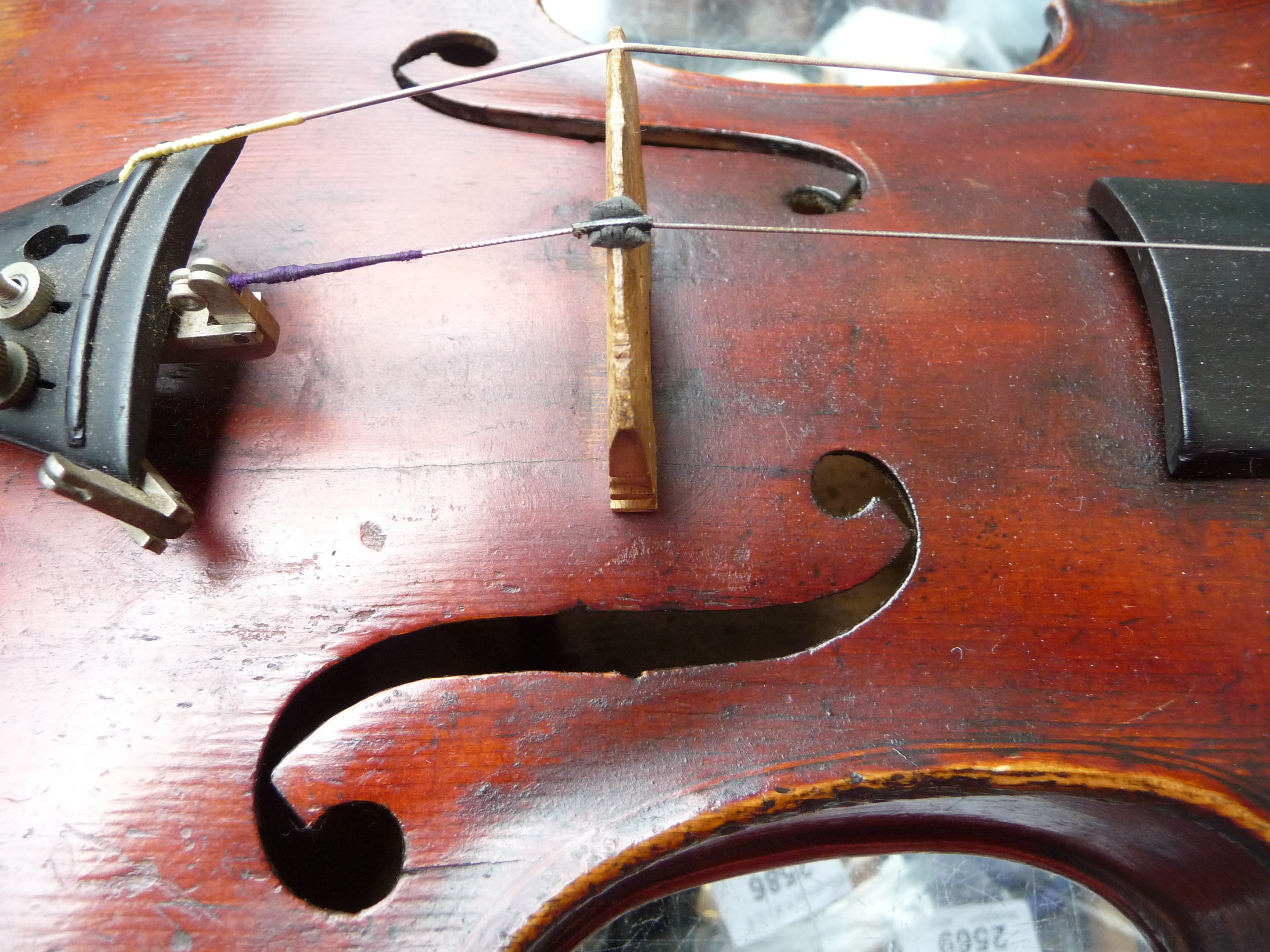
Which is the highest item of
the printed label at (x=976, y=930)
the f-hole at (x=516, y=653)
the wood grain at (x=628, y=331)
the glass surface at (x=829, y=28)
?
the glass surface at (x=829, y=28)

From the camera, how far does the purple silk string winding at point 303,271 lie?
0.76 metres

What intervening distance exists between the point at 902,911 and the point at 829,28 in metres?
1.69

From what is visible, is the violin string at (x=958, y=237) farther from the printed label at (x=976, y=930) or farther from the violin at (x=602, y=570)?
the printed label at (x=976, y=930)

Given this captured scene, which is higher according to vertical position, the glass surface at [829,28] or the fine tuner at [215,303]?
the glass surface at [829,28]

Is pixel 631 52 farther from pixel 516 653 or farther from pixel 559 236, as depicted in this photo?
pixel 516 653

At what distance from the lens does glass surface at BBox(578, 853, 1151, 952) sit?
4.09ft

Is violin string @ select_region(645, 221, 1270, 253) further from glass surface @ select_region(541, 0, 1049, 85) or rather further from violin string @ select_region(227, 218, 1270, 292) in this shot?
glass surface @ select_region(541, 0, 1049, 85)

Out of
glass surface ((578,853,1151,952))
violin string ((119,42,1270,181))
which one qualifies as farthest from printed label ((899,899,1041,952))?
violin string ((119,42,1270,181))

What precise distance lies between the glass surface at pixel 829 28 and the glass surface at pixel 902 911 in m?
1.52

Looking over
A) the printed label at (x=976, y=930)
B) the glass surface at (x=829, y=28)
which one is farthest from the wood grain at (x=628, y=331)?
the glass surface at (x=829, y=28)

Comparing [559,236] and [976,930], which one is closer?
[559,236]

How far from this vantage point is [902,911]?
1.27 m

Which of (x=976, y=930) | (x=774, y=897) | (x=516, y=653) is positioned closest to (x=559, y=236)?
(x=516, y=653)

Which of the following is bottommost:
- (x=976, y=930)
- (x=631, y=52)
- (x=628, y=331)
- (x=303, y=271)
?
(x=976, y=930)
